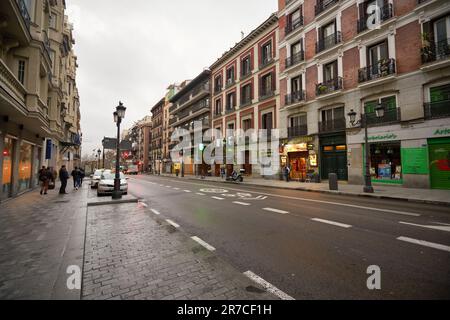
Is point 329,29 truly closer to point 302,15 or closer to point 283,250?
point 302,15

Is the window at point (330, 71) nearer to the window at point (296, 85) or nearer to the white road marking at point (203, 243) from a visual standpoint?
the window at point (296, 85)

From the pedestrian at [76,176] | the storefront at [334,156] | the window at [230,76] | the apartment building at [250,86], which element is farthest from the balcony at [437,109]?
the pedestrian at [76,176]

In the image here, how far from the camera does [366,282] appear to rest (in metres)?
2.97

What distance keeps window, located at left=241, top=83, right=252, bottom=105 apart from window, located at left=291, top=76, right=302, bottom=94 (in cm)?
639

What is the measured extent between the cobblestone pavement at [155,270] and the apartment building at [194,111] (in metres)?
31.9

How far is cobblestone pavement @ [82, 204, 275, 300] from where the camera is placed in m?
2.80

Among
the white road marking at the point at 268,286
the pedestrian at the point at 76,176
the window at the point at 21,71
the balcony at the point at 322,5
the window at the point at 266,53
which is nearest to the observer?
the white road marking at the point at 268,286

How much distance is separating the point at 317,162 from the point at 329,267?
17.8 m

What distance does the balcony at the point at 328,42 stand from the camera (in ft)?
60.5

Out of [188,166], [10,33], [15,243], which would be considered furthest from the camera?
[188,166]

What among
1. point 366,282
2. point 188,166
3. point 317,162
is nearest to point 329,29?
point 317,162

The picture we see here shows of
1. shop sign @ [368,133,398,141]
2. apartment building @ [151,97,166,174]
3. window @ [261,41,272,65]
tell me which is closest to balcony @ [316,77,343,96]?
shop sign @ [368,133,398,141]

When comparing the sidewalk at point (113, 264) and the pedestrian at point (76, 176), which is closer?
the sidewalk at point (113, 264)

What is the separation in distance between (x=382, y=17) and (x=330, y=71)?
15.9ft
